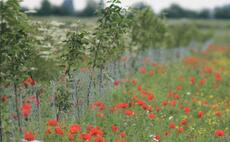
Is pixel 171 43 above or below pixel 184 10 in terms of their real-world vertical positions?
above

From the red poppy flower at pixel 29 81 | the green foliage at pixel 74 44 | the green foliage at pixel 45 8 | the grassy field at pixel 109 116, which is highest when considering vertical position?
the green foliage at pixel 74 44

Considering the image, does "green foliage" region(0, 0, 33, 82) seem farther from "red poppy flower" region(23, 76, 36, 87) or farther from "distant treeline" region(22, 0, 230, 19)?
"distant treeline" region(22, 0, 230, 19)

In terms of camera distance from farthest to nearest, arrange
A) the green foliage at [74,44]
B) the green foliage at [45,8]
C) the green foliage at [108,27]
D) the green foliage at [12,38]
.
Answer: the green foliage at [45,8] < the green foliage at [108,27] < the green foliage at [74,44] < the green foliage at [12,38]

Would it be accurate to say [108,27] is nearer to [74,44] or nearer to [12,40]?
[74,44]

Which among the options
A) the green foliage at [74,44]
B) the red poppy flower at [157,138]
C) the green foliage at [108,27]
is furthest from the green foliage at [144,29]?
the red poppy flower at [157,138]

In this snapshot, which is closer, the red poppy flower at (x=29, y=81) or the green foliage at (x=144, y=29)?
the red poppy flower at (x=29, y=81)

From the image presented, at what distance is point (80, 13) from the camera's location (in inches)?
3000

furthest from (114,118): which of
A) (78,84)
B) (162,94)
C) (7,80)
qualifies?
(162,94)

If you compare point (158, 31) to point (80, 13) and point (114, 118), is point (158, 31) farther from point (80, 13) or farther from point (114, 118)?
point (80, 13)

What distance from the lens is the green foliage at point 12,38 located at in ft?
25.3

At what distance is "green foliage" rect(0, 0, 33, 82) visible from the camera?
7723 millimetres

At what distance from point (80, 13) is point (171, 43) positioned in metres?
48.3

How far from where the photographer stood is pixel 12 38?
7938mm

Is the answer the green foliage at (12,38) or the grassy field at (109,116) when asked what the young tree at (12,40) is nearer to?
the green foliage at (12,38)
